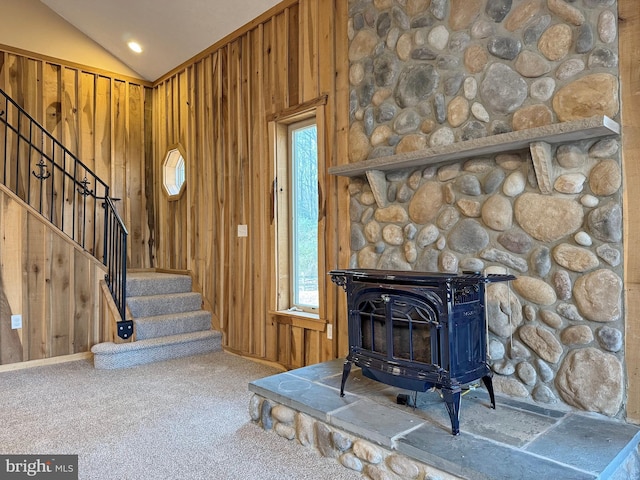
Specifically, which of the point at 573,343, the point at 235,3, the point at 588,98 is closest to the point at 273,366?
the point at 573,343

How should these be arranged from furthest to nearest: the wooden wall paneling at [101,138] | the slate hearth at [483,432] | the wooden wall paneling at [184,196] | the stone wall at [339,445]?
1. the wooden wall paneling at [101,138]
2. the wooden wall paneling at [184,196]
3. the stone wall at [339,445]
4. the slate hearth at [483,432]

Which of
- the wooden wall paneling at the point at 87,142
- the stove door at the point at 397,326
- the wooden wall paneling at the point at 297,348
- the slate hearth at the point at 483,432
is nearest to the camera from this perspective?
the slate hearth at the point at 483,432

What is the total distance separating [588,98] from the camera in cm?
218

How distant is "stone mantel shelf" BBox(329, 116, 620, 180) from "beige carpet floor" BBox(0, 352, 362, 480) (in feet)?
5.68

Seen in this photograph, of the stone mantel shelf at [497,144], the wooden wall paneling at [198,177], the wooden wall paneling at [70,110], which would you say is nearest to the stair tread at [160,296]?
the wooden wall paneling at [198,177]

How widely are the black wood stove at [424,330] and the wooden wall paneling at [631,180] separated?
0.56 m

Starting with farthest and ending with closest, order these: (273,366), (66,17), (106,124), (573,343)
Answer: (106,124) < (66,17) < (273,366) < (573,343)

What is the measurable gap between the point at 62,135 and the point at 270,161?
9.48ft

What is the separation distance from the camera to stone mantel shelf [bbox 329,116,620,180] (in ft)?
6.59

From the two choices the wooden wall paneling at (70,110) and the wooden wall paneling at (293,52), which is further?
the wooden wall paneling at (70,110)

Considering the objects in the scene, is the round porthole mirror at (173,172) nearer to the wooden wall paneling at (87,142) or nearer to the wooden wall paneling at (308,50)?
the wooden wall paneling at (87,142)

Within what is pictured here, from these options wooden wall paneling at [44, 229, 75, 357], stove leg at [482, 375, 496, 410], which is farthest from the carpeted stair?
stove leg at [482, 375, 496, 410]

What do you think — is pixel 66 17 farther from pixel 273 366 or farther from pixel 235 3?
pixel 273 366

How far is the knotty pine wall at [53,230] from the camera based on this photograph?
156 inches
